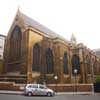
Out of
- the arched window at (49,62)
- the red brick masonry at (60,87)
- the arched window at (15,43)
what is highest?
the arched window at (15,43)

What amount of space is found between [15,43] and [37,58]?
23.2 ft

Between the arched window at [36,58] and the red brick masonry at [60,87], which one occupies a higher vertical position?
the arched window at [36,58]

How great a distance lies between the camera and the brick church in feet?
85.8

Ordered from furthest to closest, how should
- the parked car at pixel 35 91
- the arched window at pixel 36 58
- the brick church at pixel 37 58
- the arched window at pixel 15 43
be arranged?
1. the arched window at pixel 15 43
2. the arched window at pixel 36 58
3. the brick church at pixel 37 58
4. the parked car at pixel 35 91

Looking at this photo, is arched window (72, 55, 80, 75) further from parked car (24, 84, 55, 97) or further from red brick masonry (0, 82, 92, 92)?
parked car (24, 84, 55, 97)

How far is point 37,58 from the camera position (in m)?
28.9

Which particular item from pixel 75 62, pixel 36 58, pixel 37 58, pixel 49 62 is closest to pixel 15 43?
pixel 36 58

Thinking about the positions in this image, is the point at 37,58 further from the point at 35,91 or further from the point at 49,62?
the point at 35,91

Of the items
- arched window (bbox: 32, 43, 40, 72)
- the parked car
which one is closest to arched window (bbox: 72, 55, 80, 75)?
arched window (bbox: 32, 43, 40, 72)

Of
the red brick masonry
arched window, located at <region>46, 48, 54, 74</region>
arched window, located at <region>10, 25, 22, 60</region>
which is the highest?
arched window, located at <region>10, 25, 22, 60</region>

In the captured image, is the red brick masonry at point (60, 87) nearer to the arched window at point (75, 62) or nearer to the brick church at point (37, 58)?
the brick church at point (37, 58)

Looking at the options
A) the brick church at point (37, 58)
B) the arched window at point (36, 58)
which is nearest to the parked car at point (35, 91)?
the brick church at point (37, 58)

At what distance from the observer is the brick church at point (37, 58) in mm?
26156

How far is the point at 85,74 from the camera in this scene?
30.6m
